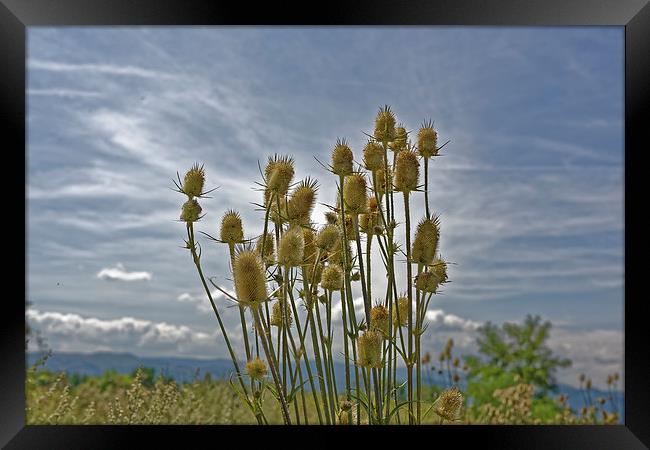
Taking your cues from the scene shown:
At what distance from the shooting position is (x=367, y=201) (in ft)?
5.77

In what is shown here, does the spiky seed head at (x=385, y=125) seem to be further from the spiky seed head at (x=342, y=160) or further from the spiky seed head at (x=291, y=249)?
the spiky seed head at (x=291, y=249)

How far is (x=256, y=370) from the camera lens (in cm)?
167

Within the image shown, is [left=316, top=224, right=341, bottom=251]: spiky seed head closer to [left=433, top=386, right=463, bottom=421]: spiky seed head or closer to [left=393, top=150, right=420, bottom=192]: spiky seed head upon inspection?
[left=393, top=150, right=420, bottom=192]: spiky seed head

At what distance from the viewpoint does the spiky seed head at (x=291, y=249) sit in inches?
62.2

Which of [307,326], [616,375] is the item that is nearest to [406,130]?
[307,326]

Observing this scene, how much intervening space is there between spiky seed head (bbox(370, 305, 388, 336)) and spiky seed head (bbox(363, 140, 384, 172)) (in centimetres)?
36

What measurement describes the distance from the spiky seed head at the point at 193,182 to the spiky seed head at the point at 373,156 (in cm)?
42

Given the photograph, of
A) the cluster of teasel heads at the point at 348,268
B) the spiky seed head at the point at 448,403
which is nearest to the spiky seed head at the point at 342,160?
the cluster of teasel heads at the point at 348,268

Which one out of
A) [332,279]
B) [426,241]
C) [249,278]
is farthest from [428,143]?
[249,278]

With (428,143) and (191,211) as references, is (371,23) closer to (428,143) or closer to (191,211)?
(428,143)

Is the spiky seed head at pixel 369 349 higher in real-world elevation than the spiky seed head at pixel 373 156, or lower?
lower

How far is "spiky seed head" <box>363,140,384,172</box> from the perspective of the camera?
1.76 meters
